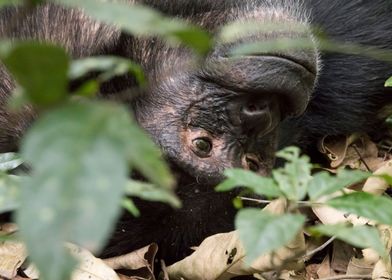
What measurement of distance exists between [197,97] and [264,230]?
122cm

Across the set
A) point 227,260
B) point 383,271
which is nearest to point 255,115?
point 227,260

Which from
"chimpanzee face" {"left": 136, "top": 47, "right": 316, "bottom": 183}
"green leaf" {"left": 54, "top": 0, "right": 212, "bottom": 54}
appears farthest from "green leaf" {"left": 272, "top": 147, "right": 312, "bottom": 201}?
"chimpanzee face" {"left": 136, "top": 47, "right": 316, "bottom": 183}

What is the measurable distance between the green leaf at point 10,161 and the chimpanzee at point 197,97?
27 centimetres

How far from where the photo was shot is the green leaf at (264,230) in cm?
137

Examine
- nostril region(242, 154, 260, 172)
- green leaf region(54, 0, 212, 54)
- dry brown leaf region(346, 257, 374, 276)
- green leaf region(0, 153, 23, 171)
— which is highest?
green leaf region(54, 0, 212, 54)

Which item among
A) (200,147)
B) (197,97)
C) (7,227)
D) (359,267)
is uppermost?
(197,97)

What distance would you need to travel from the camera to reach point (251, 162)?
2656mm

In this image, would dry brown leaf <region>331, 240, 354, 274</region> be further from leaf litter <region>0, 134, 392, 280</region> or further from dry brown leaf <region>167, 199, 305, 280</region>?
dry brown leaf <region>167, 199, 305, 280</region>

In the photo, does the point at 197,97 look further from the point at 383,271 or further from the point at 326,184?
the point at 326,184

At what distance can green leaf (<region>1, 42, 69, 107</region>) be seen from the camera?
101 centimetres

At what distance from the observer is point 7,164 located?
248 cm

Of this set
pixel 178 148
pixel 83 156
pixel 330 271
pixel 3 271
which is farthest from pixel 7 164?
pixel 83 156

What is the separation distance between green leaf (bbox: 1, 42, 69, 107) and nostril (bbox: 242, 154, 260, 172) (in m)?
1.62

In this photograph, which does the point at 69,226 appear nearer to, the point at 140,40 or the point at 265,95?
the point at 265,95
